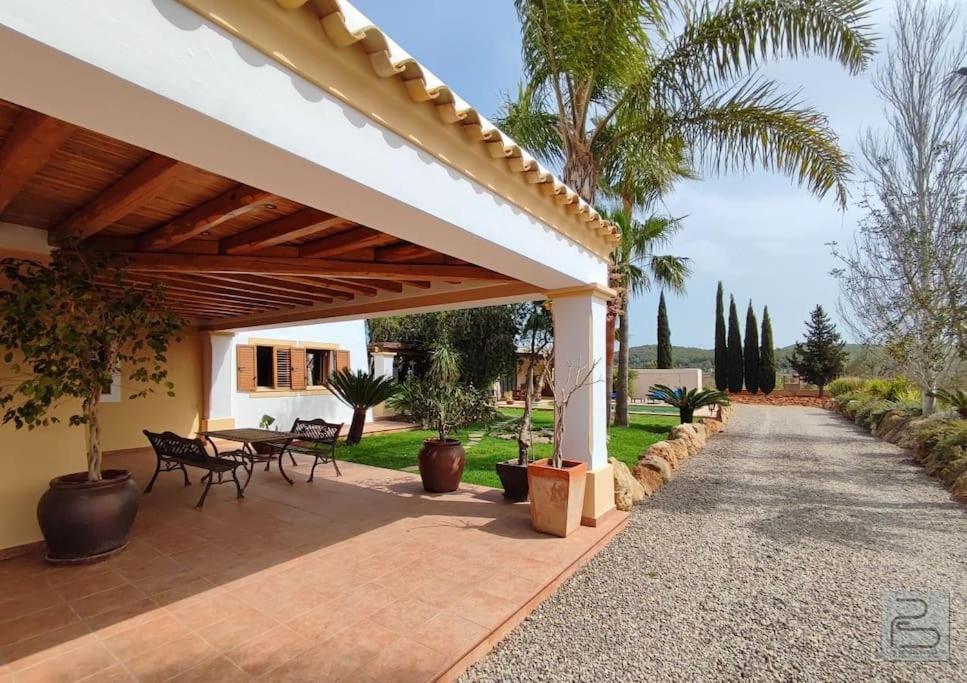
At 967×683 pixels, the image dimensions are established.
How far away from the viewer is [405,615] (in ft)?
10.9

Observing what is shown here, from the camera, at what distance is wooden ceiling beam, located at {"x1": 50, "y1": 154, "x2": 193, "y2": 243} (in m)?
2.81

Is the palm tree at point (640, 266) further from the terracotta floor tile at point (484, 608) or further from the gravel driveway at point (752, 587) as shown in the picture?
the terracotta floor tile at point (484, 608)

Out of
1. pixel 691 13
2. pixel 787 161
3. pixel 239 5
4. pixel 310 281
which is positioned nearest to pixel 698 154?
pixel 787 161

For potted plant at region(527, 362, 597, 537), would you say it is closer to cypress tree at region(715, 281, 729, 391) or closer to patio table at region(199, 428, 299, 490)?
patio table at region(199, 428, 299, 490)

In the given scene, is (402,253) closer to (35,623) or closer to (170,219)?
(170,219)

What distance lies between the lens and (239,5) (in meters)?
1.96

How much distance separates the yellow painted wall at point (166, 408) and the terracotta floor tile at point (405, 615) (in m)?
8.70

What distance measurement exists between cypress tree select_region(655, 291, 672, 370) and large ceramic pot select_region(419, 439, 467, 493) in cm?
2681

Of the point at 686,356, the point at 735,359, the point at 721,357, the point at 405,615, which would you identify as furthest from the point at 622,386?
the point at 686,356

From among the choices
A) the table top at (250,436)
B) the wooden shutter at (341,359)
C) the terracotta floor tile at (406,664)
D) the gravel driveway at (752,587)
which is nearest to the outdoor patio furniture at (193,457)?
the table top at (250,436)

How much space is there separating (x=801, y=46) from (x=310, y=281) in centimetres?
744

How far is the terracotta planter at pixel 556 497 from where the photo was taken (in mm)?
4777

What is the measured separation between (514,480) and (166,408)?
845 cm

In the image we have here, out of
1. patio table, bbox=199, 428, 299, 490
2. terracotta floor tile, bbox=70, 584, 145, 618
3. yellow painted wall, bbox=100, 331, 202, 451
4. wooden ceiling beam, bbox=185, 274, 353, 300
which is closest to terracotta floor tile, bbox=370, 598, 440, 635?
terracotta floor tile, bbox=70, 584, 145, 618
